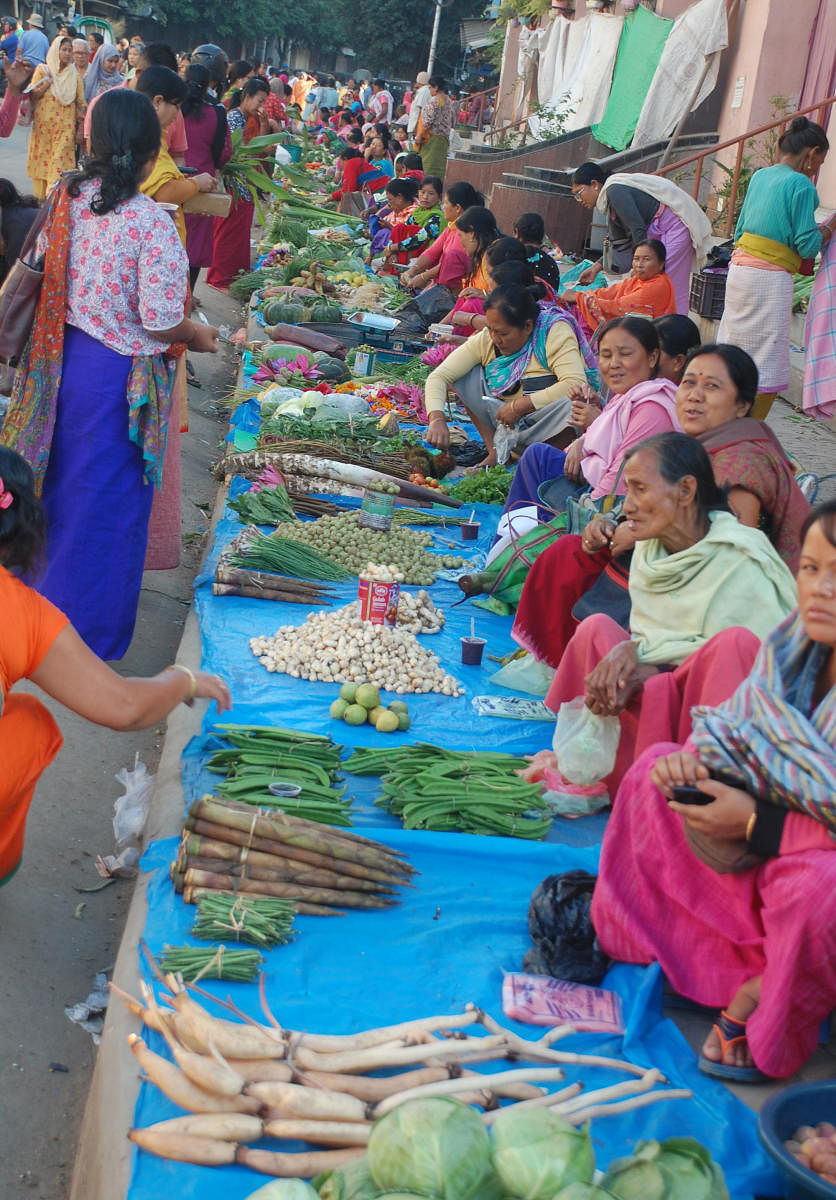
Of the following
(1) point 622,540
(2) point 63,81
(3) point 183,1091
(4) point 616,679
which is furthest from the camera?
(2) point 63,81

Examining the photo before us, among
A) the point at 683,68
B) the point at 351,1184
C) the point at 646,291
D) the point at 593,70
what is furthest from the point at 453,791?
the point at 593,70

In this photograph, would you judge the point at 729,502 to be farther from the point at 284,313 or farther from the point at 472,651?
the point at 284,313

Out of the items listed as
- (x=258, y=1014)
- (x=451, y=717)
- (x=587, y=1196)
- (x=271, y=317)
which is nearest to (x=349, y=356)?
(x=271, y=317)

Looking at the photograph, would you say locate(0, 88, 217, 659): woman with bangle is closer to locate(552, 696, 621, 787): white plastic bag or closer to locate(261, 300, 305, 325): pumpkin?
locate(552, 696, 621, 787): white plastic bag

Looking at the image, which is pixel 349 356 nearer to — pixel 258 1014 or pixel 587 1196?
pixel 258 1014

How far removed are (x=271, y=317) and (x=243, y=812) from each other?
282 inches

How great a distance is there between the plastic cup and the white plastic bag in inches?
39.3

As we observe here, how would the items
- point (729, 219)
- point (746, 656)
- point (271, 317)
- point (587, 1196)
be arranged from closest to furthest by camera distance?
point (587, 1196) < point (746, 656) < point (271, 317) < point (729, 219)

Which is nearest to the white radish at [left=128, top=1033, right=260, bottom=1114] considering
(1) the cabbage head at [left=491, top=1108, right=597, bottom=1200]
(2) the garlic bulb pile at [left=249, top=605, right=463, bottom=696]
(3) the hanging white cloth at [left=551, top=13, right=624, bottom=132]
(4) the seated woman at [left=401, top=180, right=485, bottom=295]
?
(1) the cabbage head at [left=491, top=1108, right=597, bottom=1200]

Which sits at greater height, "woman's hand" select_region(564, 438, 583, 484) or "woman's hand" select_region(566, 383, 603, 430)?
"woman's hand" select_region(566, 383, 603, 430)

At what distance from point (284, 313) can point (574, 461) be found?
503cm

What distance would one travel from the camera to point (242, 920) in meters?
2.60

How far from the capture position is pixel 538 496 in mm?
5195

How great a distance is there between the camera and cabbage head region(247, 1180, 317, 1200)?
1.68 m
